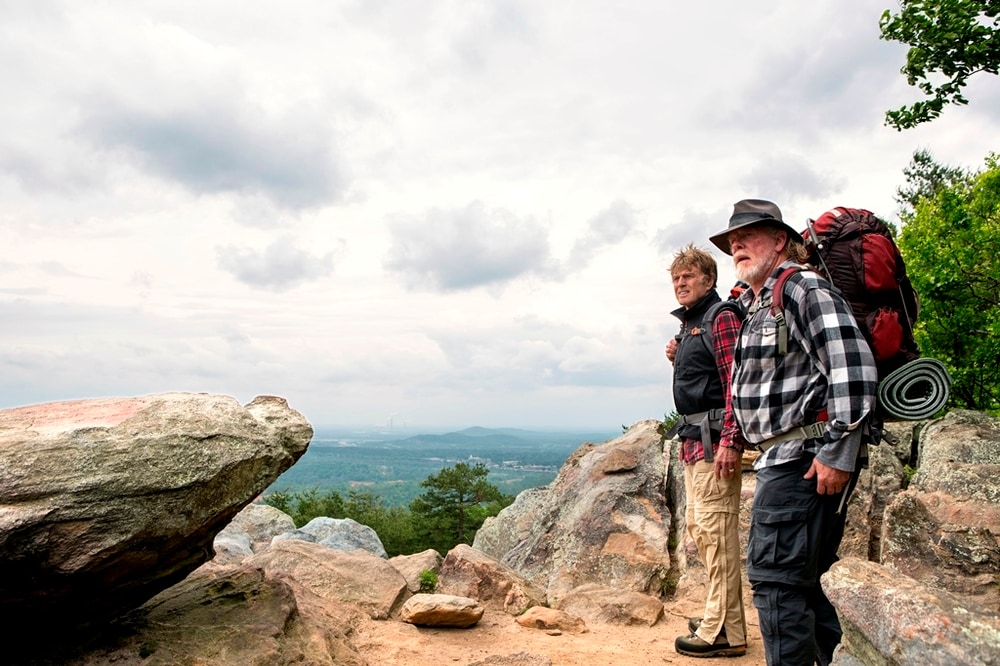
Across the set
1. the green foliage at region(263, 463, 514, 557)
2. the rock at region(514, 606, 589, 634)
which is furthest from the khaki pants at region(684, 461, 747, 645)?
the green foliage at region(263, 463, 514, 557)

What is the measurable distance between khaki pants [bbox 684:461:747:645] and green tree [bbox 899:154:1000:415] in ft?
32.2

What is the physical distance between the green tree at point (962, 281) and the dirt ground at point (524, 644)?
9297mm

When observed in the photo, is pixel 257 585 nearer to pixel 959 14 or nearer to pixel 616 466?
pixel 616 466

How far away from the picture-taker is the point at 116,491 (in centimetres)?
530

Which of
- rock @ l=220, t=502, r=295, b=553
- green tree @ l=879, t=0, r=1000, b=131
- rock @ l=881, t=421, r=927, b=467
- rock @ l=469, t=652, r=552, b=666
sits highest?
green tree @ l=879, t=0, r=1000, b=131

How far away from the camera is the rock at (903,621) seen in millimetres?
3391

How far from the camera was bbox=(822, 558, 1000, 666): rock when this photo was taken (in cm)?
339

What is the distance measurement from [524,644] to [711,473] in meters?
2.74

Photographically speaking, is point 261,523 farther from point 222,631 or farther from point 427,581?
point 222,631

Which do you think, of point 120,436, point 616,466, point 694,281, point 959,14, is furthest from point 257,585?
point 959,14

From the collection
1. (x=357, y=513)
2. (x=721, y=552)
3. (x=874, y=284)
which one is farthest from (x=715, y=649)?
(x=357, y=513)

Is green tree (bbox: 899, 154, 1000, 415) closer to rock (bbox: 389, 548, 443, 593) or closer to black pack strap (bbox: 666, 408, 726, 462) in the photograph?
black pack strap (bbox: 666, 408, 726, 462)

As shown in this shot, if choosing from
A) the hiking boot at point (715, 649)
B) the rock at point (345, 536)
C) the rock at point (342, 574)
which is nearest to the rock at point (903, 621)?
the hiking boot at point (715, 649)

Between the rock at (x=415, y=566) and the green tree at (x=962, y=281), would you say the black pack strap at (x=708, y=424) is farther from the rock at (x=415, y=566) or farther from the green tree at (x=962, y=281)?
the green tree at (x=962, y=281)
